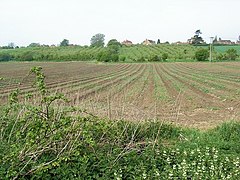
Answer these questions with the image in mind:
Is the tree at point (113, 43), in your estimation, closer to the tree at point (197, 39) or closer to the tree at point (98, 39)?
the tree at point (98, 39)

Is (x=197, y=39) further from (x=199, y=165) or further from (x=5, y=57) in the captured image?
(x=199, y=165)

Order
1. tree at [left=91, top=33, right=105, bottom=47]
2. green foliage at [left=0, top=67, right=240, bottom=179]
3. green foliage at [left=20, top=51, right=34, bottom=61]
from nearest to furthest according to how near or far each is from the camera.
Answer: green foliage at [left=0, top=67, right=240, bottom=179]
green foliage at [left=20, top=51, right=34, bottom=61]
tree at [left=91, top=33, right=105, bottom=47]

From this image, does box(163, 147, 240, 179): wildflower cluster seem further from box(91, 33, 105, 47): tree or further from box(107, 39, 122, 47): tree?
box(91, 33, 105, 47): tree

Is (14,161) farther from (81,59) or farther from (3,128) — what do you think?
(81,59)

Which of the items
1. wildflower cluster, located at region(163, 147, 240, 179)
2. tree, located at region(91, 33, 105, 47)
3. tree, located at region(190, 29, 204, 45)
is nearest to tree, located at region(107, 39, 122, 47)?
tree, located at region(91, 33, 105, 47)

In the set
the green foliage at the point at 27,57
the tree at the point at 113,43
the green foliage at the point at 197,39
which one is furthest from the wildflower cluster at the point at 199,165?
the green foliage at the point at 197,39

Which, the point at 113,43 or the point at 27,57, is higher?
the point at 113,43

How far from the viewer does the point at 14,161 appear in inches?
193

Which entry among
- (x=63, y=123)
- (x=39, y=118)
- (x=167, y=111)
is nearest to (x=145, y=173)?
(x=63, y=123)

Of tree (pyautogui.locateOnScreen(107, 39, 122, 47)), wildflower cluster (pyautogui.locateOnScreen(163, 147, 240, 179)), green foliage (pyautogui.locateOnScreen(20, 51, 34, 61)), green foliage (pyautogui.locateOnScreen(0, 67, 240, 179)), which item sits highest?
tree (pyautogui.locateOnScreen(107, 39, 122, 47))

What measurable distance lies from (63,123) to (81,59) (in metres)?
89.5

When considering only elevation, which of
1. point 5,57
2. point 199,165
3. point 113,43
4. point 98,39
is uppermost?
point 98,39

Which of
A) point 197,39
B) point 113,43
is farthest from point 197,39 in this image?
point 113,43

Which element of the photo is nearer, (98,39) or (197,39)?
(197,39)
